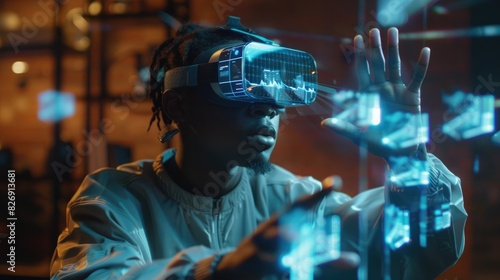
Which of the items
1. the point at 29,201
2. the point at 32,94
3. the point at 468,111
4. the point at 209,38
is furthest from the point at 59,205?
the point at 468,111

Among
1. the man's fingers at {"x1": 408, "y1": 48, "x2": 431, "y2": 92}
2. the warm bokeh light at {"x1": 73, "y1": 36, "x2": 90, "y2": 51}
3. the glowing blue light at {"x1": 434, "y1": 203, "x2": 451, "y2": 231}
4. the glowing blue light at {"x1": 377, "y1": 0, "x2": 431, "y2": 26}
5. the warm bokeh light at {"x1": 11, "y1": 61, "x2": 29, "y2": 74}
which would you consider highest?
the glowing blue light at {"x1": 377, "y1": 0, "x2": 431, "y2": 26}

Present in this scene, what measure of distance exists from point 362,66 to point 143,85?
523 mm

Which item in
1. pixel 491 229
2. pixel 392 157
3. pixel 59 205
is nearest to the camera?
pixel 392 157

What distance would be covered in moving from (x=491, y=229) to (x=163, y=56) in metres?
0.75

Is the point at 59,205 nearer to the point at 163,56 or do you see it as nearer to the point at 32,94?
the point at 32,94

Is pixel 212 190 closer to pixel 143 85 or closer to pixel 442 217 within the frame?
pixel 143 85

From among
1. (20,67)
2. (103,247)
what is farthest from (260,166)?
(20,67)

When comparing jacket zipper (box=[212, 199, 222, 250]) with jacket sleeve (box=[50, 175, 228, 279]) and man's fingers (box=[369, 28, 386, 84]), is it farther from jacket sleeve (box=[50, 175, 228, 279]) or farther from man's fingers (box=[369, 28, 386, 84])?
man's fingers (box=[369, 28, 386, 84])

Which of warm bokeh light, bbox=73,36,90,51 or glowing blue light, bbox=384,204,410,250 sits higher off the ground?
warm bokeh light, bbox=73,36,90,51

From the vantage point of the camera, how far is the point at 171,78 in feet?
3.42

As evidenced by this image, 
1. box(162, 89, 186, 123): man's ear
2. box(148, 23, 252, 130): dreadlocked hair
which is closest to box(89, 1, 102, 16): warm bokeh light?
box(148, 23, 252, 130): dreadlocked hair

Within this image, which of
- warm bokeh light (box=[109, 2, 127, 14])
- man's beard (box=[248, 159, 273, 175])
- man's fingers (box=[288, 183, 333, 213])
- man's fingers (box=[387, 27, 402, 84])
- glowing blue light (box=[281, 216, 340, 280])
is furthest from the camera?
warm bokeh light (box=[109, 2, 127, 14])

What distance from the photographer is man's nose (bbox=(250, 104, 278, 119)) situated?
0.95 meters

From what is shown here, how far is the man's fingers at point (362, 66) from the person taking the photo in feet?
3.01
